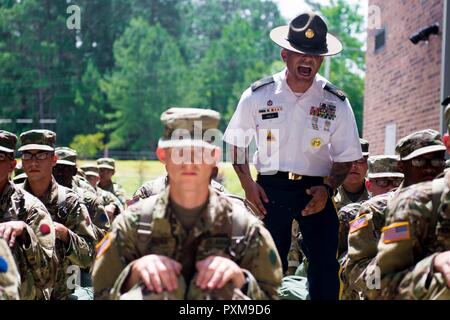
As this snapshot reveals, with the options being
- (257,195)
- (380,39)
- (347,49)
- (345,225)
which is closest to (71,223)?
(257,195)

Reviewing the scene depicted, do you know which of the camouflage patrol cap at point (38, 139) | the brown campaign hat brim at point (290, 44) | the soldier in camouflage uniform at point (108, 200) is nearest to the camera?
the brown campaign hat brim at point (290, 44)

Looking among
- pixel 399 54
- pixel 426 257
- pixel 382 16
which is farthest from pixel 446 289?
pixel 382 16

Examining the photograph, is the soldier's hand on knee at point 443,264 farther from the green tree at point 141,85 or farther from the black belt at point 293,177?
the green tree at point 141,85

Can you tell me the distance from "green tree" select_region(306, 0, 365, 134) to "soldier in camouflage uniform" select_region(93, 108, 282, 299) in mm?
38123

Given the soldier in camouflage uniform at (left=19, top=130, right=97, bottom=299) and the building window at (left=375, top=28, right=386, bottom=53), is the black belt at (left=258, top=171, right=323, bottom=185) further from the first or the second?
the building window at (left=375, top=28, right=386, bottom=53)

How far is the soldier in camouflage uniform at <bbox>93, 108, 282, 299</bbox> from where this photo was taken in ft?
11.8

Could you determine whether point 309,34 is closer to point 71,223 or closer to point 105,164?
point 71,223

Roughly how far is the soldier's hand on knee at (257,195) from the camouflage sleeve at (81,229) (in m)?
1.90

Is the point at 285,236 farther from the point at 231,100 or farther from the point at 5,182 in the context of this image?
the point at 231,100

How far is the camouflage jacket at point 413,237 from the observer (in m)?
3.63

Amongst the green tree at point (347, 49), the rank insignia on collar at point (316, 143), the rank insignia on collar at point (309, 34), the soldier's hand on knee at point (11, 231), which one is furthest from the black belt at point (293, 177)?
the green tree at point (347, 49)

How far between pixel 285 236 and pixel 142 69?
4547 cm

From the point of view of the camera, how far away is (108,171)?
520 inches

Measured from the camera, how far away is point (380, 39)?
17.5 meters
